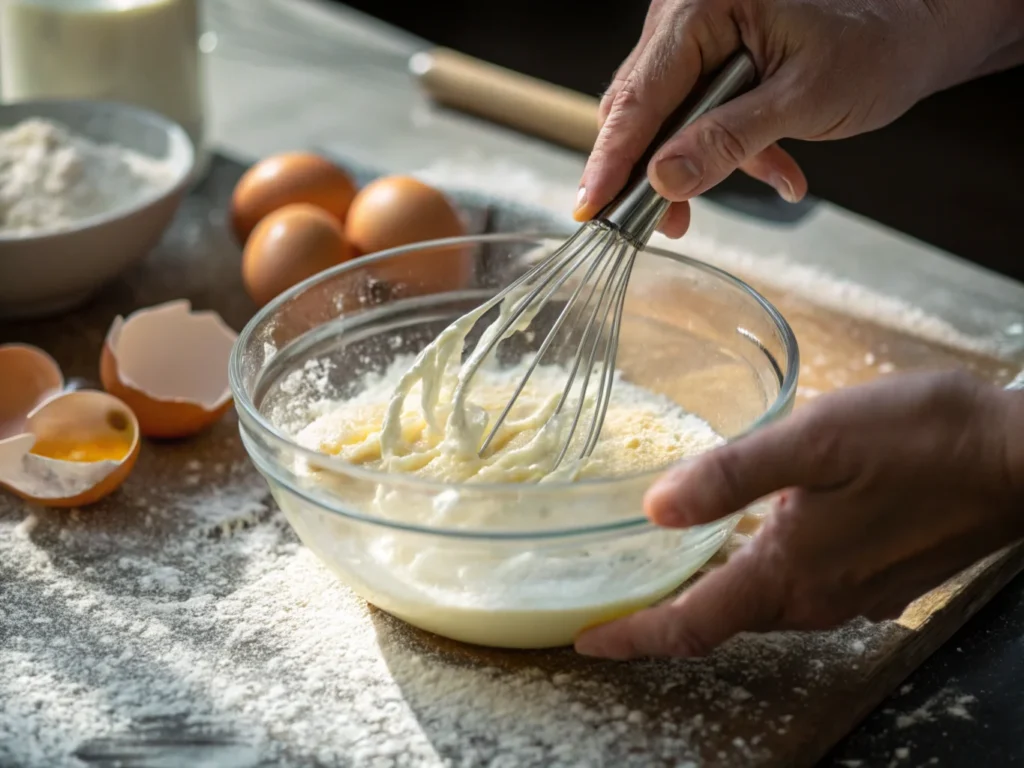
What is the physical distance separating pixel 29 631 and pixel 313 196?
70 centimetres

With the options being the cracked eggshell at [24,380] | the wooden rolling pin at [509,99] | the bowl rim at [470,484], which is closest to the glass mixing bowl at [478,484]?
the bowl rim at [470,484]

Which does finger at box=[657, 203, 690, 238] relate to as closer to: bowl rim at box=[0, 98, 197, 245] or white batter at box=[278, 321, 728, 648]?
white batter at box=[278, 321, 728, 648]

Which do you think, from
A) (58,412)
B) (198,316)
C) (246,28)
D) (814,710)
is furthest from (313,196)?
(246,28)

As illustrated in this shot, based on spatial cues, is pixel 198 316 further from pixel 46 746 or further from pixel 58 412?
pixel 46 746

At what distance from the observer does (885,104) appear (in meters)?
1.12

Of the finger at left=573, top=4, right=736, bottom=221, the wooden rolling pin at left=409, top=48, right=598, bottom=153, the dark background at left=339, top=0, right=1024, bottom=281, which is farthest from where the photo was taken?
the dark background at left=339, top=0, right=1024, bottom=281

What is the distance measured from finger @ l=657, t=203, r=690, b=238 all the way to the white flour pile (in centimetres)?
68

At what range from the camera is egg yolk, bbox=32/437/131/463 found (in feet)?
3.66

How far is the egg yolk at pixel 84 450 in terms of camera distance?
1.12 meters

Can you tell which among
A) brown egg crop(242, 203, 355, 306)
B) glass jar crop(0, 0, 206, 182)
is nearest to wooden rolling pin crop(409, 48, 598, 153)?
glass jar crop(0, 0, 206, 182)

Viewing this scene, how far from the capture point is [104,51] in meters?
1.64

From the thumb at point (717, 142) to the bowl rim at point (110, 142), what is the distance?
679 millimetres

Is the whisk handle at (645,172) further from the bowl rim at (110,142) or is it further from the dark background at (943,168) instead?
the dark background at (943,168)

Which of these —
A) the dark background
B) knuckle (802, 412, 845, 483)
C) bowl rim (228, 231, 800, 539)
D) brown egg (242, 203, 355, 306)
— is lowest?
the dark background
